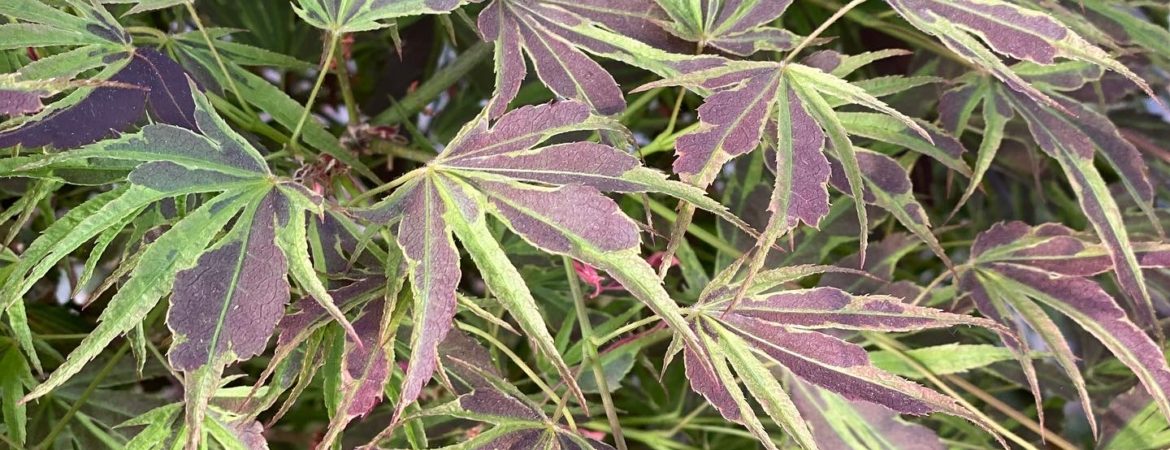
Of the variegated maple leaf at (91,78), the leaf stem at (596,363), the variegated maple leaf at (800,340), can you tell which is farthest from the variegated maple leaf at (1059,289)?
the variegated maple leaf at (91,78)

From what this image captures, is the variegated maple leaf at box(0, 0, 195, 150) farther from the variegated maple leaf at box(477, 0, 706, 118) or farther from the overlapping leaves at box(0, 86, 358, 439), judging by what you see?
the variegated maple leaf at box(477, 0, 706, 118)

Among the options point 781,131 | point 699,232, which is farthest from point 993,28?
point 699,232

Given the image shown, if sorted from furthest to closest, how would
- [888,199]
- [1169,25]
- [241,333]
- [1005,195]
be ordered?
[1005,195] → [1169,25] → [888,199] → [241,333]

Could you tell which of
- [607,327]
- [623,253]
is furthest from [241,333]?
[607,327]

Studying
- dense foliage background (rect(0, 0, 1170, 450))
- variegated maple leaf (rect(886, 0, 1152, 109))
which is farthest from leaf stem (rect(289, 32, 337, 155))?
variegated maple leaf (rect(886, 0, 1152, 109))

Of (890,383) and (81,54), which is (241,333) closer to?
(81,54)

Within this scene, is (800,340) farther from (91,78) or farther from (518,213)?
(91,78)

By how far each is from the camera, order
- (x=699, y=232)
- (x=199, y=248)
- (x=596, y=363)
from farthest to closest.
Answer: (x=699, y=232), (x=596, y=363), (x=199, y=248)
